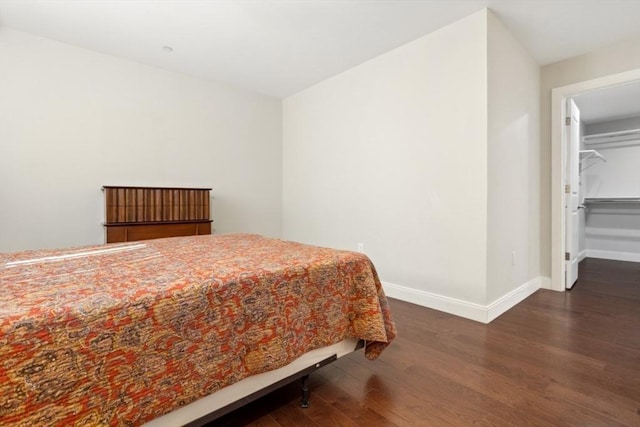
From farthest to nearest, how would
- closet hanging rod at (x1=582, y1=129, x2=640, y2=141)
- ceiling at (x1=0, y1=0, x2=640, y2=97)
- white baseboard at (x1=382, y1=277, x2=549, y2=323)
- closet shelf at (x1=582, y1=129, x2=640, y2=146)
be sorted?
closet shelf at (x1=582, y1=129, x2=640, y2=146), closet hanging rod at (x1=582, y1=129, x2=640, y2=141), white baseboard at (x1=382, y1=277, x2=549, y2=323), ceiling at (x1=0, y1=0, x2=640, y2=97)

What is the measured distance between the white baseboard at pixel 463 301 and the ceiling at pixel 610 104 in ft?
7.60

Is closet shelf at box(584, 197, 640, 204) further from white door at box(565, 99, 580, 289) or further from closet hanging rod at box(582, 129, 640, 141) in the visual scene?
white door at box(565, 99, 580, 289)

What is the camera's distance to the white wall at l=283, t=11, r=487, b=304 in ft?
8.23

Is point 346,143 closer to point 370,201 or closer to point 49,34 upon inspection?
point 370,201

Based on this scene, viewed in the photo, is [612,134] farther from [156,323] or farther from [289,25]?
[156,323]

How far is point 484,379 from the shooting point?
166 centimetres

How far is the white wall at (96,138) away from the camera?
2.76m

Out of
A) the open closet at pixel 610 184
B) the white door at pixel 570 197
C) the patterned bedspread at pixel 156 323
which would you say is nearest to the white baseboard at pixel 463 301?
the white door at pixel 570 197

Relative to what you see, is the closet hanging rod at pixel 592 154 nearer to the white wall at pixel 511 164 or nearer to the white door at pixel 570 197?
the white door at pixel 570 197

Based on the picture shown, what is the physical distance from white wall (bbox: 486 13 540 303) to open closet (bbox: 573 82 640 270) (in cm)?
189

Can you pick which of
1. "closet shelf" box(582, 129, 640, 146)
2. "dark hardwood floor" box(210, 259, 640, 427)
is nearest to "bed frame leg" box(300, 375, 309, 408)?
"dark hardwood floor" box(210, 259, 640, 427)

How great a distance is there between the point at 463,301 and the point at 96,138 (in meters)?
3.79

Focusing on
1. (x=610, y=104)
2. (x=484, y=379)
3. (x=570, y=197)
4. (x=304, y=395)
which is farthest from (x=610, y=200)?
(x=304, y=395)

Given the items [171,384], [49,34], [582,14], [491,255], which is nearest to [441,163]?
[491,255]
